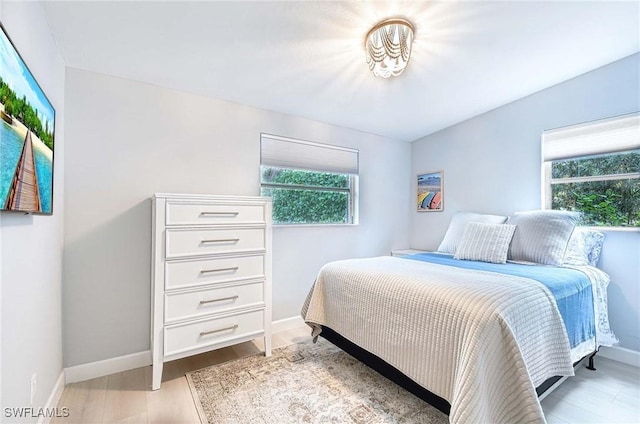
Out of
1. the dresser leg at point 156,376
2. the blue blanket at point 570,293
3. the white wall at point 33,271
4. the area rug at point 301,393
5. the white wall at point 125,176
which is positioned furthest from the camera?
the white wall at point 125,176

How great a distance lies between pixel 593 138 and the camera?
2412mm

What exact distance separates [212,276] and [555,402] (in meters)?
2.26

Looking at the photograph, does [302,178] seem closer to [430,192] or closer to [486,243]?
[430,192]

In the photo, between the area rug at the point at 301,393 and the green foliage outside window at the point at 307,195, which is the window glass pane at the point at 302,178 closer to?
the green foliage outside window at the point at 307,195

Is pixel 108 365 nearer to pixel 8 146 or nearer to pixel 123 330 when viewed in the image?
pixel 123 330

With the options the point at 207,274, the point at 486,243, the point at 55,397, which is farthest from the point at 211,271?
the point at 486,243

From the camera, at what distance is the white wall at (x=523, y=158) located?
2207 mm

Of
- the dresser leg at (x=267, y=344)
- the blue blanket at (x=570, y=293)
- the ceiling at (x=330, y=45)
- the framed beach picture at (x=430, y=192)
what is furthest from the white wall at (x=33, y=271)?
the framed beach picture at (x=430, y=192)

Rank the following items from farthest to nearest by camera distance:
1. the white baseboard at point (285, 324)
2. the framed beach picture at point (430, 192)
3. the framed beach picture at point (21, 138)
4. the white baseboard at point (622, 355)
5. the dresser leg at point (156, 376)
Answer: the framed beach picture at point (430, 192)
the white baseboard at point (285, 324)
the white baseboard at point (622, 355)
the dresser leg at point (156, 376)
the framed beach picture at point (21, 138)

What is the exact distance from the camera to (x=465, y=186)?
10.8 ft

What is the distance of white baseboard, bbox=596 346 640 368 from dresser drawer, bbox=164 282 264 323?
2735 millimetres

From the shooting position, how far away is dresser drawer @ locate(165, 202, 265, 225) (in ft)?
5.95

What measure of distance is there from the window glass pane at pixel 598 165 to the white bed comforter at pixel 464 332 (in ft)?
5.24

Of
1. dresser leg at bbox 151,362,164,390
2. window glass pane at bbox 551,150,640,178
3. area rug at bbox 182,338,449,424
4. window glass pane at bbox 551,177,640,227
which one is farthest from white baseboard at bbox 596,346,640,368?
dresser leg at bbox 151,362,164,390
